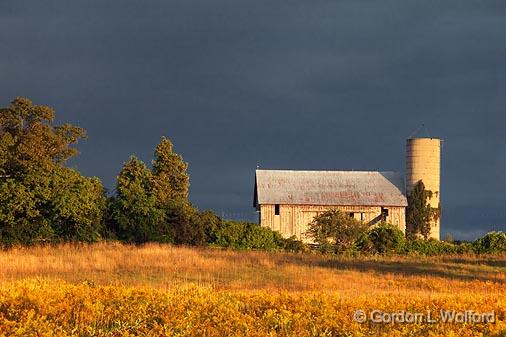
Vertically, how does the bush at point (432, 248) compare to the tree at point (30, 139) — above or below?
below

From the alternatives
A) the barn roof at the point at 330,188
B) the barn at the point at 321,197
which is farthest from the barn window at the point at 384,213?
the barn roof at the point at 330,188

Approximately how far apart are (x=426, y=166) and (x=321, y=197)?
419 inches

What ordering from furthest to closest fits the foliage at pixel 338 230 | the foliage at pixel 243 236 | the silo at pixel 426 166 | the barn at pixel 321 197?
the silo at pixel 426 166 < the barn at pixel 321 197 < the foliage at pixel 338 230 < the foliage at pixel 243 236

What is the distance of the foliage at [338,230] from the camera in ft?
166

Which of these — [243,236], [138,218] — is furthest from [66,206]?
[243,236]

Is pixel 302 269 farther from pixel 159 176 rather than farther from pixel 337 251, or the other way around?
pixel 159 176

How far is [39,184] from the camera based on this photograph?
3894cm

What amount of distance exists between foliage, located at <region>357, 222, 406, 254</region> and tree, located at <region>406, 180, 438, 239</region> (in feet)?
54.4

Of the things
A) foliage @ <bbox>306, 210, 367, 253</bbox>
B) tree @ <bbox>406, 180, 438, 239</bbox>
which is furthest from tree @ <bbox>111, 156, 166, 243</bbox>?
tree @ <bbox>406, 180, 438, 239</bbox>

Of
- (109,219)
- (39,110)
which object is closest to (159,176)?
(109,219)

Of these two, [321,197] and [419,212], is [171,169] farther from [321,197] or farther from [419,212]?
[419,212]

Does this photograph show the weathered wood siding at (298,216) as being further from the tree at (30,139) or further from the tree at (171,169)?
the tree at (30,139)

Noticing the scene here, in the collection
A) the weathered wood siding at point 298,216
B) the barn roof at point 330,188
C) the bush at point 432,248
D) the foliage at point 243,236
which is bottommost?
the bush at point 432,248

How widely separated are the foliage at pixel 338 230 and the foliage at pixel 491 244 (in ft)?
24.2
